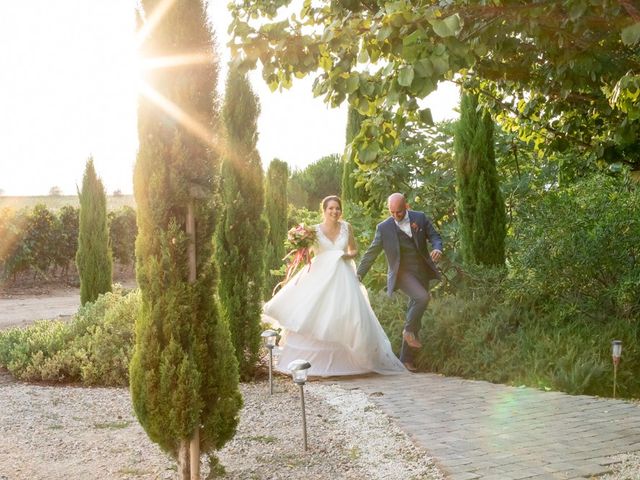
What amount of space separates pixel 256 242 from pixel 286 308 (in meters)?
0.88

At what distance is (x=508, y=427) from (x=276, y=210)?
1379 cm

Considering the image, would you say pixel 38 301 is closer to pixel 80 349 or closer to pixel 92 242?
pixel 92 242

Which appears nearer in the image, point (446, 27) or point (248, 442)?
point (446, 27)

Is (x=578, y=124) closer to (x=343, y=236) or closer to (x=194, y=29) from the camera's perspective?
(x=343, y=236)

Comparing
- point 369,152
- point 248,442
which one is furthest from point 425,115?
point 248,442

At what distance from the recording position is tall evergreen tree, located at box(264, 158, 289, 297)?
18703 mm

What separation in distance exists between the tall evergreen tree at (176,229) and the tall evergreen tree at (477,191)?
7.58 m

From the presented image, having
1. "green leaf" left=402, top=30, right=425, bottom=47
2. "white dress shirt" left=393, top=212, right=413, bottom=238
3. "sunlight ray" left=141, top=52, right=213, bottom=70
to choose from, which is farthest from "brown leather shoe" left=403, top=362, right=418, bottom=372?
"green leaf" left=402, top=30, right=425, bottom=47

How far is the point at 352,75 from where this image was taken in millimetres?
4145

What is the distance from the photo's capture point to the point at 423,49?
3619 millimetres

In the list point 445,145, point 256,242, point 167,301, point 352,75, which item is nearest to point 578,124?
point 256,242

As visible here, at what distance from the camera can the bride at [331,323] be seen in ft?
27.7

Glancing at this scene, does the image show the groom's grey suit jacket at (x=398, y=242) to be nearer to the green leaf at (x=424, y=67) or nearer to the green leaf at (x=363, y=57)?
the green leaf at (x=363, y=57)

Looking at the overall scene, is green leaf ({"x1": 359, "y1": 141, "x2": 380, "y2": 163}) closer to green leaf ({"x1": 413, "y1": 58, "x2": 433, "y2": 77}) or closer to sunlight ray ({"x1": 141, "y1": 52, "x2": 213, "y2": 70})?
green leaf ({"x1": 413, "y1": 58, "x2": 433, "y2": 77})
